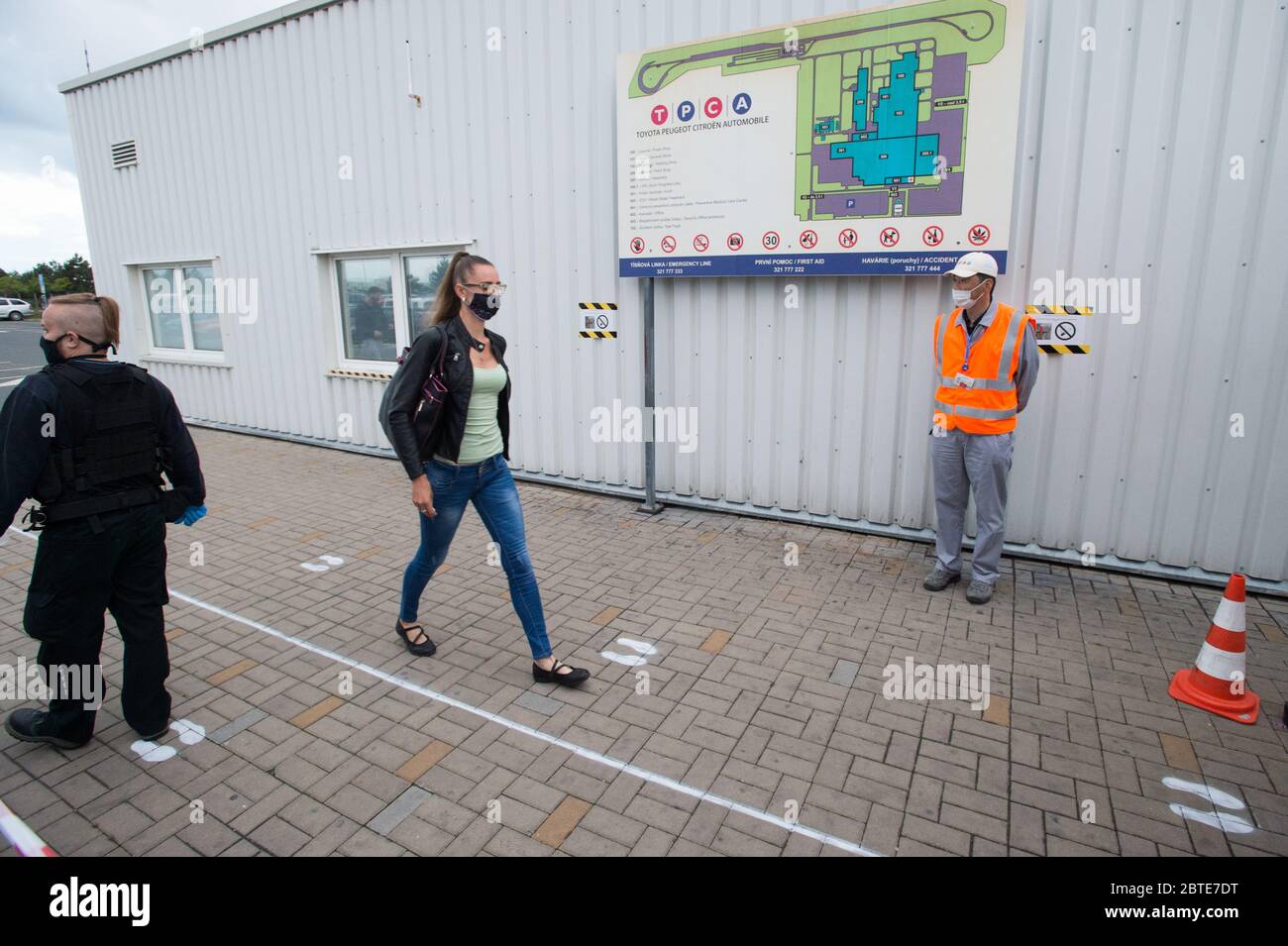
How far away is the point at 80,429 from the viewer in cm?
307

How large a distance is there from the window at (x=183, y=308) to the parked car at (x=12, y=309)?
4124 centimetres

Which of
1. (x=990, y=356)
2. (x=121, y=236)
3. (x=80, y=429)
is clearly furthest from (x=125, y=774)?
(x=121, y=236)

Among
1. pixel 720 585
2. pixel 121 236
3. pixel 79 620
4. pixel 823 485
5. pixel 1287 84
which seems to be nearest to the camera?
pixel 79 620

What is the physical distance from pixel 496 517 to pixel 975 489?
3.11 m

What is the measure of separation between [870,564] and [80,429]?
4.79 m

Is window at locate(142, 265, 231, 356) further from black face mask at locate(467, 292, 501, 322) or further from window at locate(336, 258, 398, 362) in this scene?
black face mask at locate(467, 292, 501, 322)

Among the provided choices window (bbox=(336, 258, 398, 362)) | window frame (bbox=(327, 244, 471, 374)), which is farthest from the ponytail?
window (bbox=(336, 258, 398, 362))

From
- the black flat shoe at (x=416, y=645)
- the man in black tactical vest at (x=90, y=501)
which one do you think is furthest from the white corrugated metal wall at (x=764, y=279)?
the man in black tactical vest at (x=90, y=501)

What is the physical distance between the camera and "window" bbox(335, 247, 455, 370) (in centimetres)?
841

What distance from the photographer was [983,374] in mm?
4691

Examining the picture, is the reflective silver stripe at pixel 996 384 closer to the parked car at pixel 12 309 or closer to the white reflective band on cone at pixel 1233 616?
the white reflective band on cone at pixel 1233 616

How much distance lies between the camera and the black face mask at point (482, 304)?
12.2 ft

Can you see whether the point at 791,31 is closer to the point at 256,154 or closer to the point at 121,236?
the point at 256,154

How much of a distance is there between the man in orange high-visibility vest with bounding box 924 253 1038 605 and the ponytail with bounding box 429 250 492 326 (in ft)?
9.71
